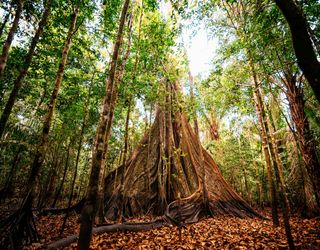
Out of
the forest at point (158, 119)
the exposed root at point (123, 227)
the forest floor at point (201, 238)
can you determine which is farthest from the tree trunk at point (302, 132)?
the exposed root at point (123, 227)

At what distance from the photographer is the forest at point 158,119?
424 centimetres

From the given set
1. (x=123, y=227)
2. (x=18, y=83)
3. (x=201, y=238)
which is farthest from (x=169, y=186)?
(x=18, y=83)

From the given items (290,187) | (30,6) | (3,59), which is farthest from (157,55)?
(290,187)

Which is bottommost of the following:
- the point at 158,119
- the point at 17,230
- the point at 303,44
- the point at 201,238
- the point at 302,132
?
the point at 201,238

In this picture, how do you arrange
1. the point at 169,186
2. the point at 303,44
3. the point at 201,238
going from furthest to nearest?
1. the point at 169,186
2. the point at 201,238
3. the point at 303,44

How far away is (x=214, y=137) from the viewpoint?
1747 centimetres

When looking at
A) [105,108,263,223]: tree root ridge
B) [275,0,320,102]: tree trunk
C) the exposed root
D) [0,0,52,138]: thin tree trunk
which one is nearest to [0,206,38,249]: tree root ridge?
the exposed root

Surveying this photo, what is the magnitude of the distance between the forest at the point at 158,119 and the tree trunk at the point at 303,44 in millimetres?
10

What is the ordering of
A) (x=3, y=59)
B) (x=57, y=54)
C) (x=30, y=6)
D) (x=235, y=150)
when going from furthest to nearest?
(x=235, y=150), (x=57, y=54), (x=30, y=6), (x=3, y=59)

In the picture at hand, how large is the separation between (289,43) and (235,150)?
8.75 meters

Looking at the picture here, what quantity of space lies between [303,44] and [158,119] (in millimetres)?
8599

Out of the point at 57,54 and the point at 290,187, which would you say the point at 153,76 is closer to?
the point at 57,54

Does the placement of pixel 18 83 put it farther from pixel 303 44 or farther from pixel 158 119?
pixel 158 119

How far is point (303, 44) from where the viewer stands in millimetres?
2125
